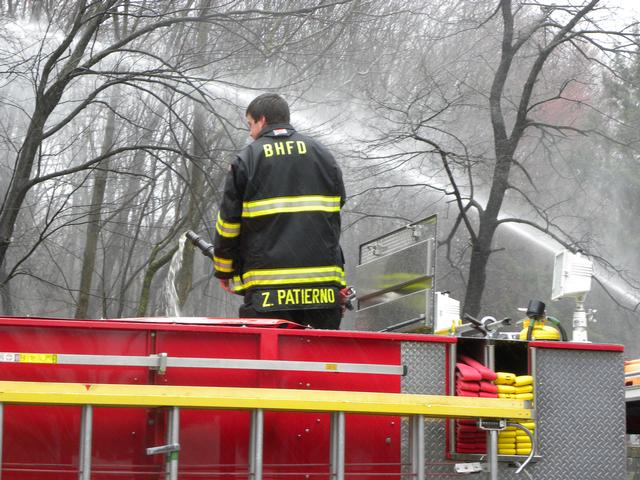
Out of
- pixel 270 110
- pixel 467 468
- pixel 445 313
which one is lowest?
pixel 467 468

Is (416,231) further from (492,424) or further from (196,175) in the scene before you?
(196,175)

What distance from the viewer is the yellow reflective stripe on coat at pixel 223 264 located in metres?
4.96

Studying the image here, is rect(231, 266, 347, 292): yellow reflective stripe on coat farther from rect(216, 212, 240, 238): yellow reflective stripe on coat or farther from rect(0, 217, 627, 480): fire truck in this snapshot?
rect(0, 217, 627, 480): fire truck

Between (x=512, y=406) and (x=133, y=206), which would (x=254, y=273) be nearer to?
(x=512, y=406)

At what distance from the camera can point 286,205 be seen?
486 centimetres

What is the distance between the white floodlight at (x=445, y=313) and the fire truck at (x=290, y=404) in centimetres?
88

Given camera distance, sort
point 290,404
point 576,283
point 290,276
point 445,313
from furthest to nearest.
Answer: point 445,313 → point 576,283 → point 290,276 → point 290,404

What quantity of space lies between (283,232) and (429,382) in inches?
38.6

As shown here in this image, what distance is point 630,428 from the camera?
660 centimetres

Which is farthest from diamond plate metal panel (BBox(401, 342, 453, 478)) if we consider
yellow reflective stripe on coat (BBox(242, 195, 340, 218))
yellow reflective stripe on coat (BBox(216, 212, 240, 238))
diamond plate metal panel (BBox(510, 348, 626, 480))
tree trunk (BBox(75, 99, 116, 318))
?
tree trunk (BBox(75, 99, 116, 318))

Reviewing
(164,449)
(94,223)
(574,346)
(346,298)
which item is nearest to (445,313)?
(346,298)

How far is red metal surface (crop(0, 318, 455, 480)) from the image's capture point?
401 centimetres

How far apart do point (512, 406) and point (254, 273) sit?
4.49 ft

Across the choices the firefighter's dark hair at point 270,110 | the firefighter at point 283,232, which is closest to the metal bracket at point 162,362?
the firefighter at point 283,232
